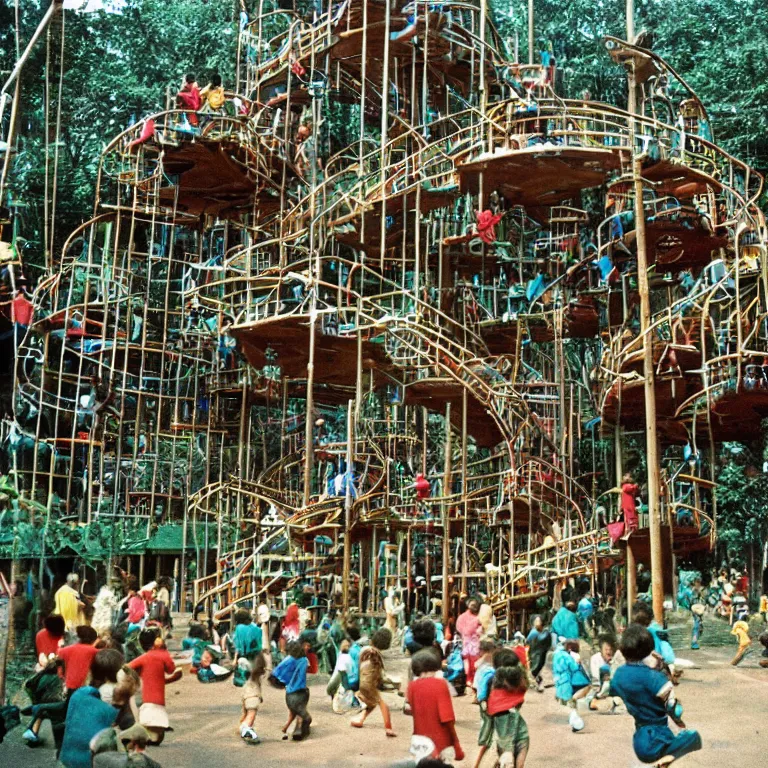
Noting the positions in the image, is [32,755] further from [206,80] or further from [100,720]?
[206,80]

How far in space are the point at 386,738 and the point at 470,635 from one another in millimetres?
3234

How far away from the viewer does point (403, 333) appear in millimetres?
24391

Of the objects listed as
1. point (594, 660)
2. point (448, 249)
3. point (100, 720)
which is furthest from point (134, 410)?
point (100, 720)

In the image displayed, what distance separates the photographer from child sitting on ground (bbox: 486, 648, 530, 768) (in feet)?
32.8

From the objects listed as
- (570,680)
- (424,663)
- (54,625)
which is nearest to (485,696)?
(424,663)

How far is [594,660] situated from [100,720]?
7.62 m

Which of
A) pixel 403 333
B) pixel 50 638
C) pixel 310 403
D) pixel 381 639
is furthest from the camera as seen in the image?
pixel 403 333

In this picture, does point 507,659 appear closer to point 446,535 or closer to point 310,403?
point 446,535

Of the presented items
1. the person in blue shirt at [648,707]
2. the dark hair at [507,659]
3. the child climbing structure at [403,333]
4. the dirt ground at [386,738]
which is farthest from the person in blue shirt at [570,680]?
the child climbing structure at [403,333]

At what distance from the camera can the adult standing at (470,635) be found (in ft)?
51.6

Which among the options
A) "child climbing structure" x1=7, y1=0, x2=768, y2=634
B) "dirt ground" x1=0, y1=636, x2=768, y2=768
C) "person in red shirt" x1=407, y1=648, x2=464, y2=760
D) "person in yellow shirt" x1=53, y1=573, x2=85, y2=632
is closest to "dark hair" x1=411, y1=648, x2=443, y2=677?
"person in red shirt" x1=407, y1=648, x2=464, y2=760

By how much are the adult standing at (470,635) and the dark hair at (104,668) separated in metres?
7.07

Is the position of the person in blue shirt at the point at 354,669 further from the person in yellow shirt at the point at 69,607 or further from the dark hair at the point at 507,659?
the person in yellow shirt at the point at 69,607

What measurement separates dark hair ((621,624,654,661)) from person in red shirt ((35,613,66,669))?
19.0 feet
